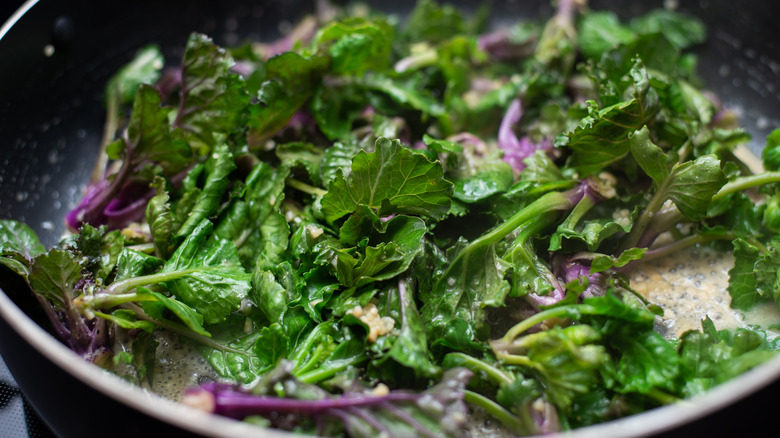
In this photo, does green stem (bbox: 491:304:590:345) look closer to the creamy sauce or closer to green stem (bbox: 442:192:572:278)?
green stem (bbox: 442:192:572:278)

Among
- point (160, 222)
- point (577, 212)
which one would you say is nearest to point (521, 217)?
point (577, 212)

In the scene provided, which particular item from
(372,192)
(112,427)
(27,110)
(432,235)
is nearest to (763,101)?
(432,235)

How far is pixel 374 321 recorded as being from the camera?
0.90 metres

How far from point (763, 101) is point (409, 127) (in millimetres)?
869

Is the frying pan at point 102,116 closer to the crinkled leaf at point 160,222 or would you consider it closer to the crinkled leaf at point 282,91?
the crinkled leaf at point 160,222

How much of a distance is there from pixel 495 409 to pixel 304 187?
0.55 meters

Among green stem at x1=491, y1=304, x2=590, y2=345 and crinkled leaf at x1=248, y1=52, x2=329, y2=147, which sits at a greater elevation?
crinkled leaf at x1=248, y1=52, x2=329, y2=147

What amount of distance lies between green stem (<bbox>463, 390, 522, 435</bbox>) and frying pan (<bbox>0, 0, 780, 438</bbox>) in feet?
0.33

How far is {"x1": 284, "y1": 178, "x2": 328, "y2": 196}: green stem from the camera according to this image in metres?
1.14

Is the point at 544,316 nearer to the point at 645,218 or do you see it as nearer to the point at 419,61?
the point at 645,218

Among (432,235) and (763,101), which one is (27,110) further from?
(763,101)

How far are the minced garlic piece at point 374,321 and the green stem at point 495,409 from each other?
15 centimetres

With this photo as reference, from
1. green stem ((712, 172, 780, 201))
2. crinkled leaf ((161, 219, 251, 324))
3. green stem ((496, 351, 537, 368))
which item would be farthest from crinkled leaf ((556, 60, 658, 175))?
crinkled leaf ((161, 219, 251, 324))

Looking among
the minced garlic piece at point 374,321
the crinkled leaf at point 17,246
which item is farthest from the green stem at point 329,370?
the crinkled leaf at point 17,246
